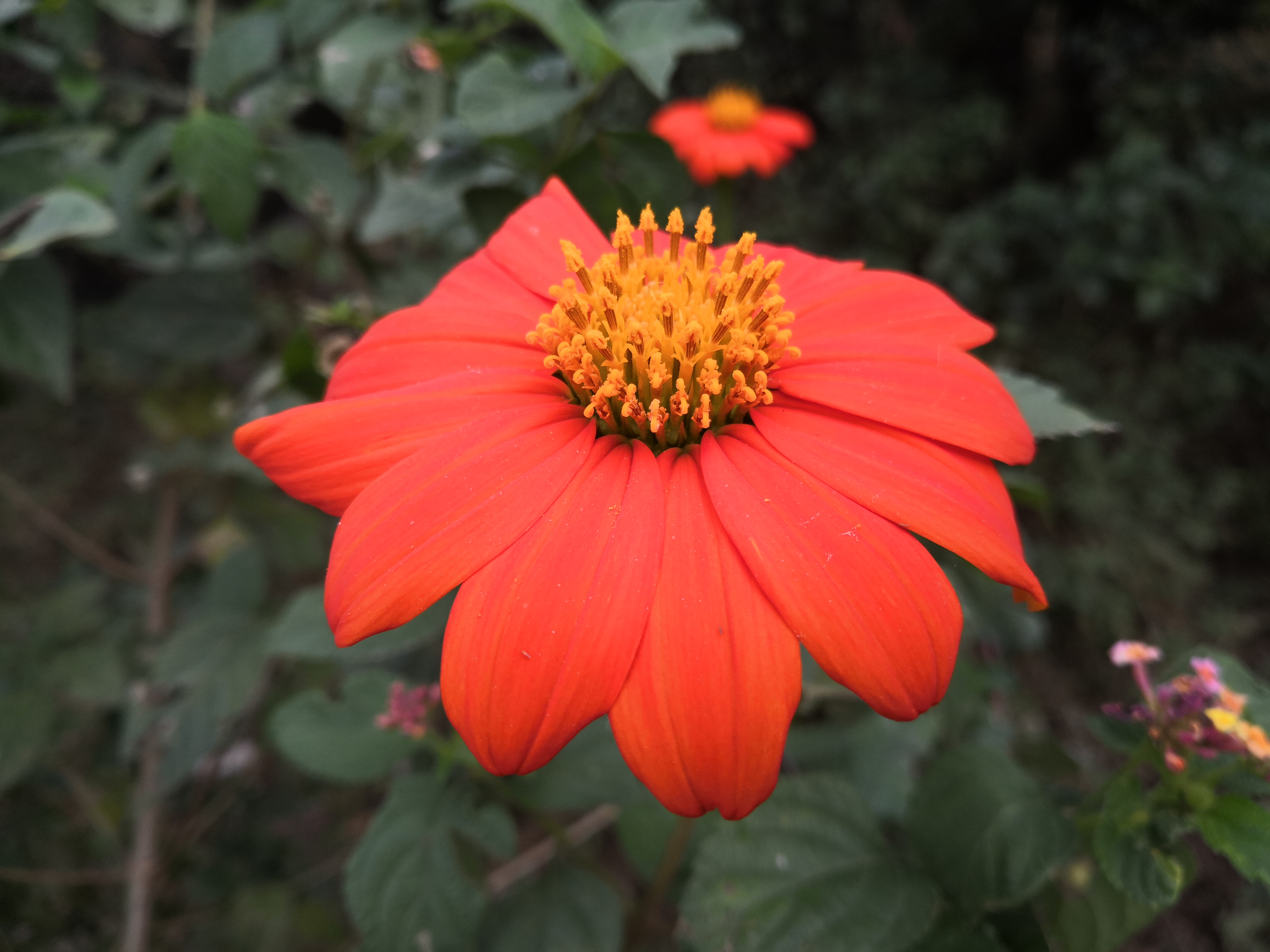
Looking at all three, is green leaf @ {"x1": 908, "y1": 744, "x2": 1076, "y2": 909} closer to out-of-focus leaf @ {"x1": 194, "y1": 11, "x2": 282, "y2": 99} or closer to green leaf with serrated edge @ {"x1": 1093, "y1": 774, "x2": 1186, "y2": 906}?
green leaf with serrated edge @ {"x1": 1093, "y1": 774, "x2": 1186, "y2": 906}

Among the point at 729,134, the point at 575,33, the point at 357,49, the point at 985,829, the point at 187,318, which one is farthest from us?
the point at 729,134

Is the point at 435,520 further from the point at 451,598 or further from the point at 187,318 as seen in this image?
the point at 187,318

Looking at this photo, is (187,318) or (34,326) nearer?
(34,326)

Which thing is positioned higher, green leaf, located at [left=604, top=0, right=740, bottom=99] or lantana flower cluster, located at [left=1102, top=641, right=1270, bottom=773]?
green leaf, located at [left=604, top=0, right=740, bottom=99]

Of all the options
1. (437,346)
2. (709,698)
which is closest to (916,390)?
(709,698)

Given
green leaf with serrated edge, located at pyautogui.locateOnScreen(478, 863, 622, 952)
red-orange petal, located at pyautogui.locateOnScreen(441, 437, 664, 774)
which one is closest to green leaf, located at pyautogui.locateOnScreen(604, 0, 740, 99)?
red-orange petal, located at pyautogui.locateOnScreen(441, 437, 664, 774)
